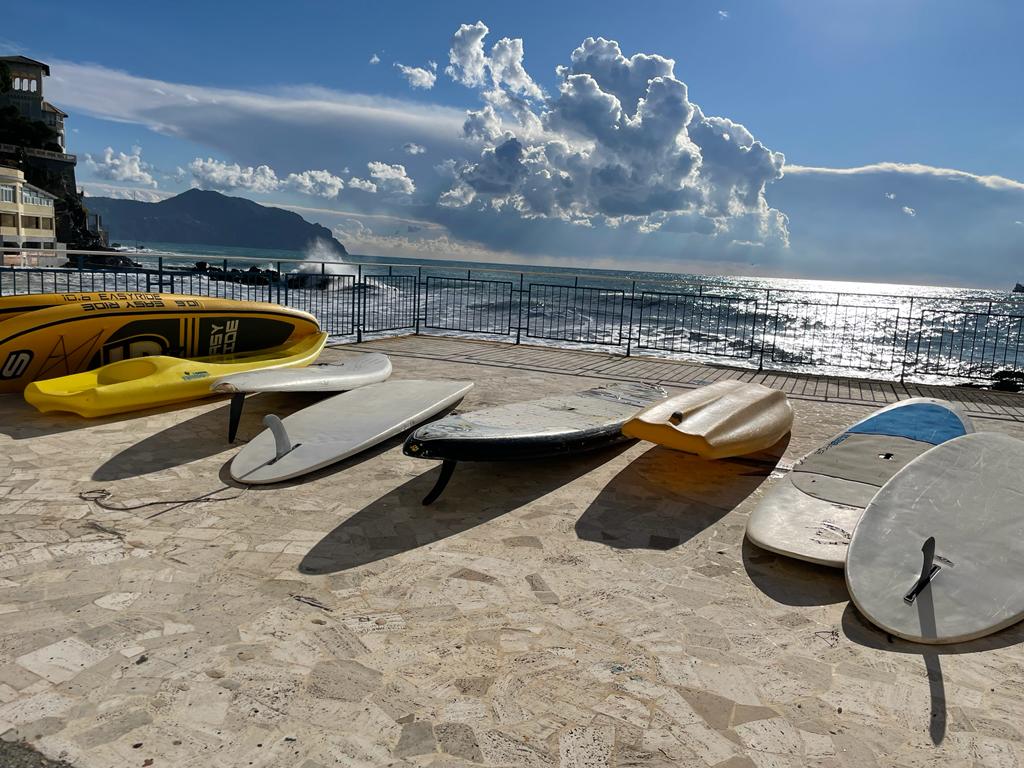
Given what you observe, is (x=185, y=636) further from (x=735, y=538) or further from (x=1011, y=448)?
(x=1011, y=448)

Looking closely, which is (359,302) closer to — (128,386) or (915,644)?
(128,386)

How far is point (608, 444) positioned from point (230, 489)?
2192 mm

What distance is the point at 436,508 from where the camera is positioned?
3273 millimetres

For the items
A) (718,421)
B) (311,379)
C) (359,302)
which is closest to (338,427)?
(311,379)

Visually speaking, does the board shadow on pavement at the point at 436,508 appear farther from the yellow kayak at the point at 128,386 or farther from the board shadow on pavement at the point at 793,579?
the yellow kayak at the point at 128,386

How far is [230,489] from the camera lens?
11.1 ft

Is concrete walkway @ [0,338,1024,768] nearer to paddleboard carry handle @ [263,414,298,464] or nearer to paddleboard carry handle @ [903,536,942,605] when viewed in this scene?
paddleboard carry handle @ [903,536,942,605]

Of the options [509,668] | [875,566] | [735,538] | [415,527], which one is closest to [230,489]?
[415,527]

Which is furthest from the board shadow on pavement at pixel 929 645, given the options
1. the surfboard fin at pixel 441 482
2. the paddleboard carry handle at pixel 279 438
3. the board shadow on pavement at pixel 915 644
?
the paddleboard carry handle at pixel 279 438

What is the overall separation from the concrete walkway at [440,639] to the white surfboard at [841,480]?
0.12m

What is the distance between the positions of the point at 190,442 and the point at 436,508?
1913 millimetres

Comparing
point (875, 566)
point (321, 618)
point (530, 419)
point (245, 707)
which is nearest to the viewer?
point (245, 707)

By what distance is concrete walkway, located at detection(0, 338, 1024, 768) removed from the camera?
1688mm

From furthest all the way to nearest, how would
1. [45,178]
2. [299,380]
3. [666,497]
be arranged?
[45,178] < [299,380] < [666,497]
